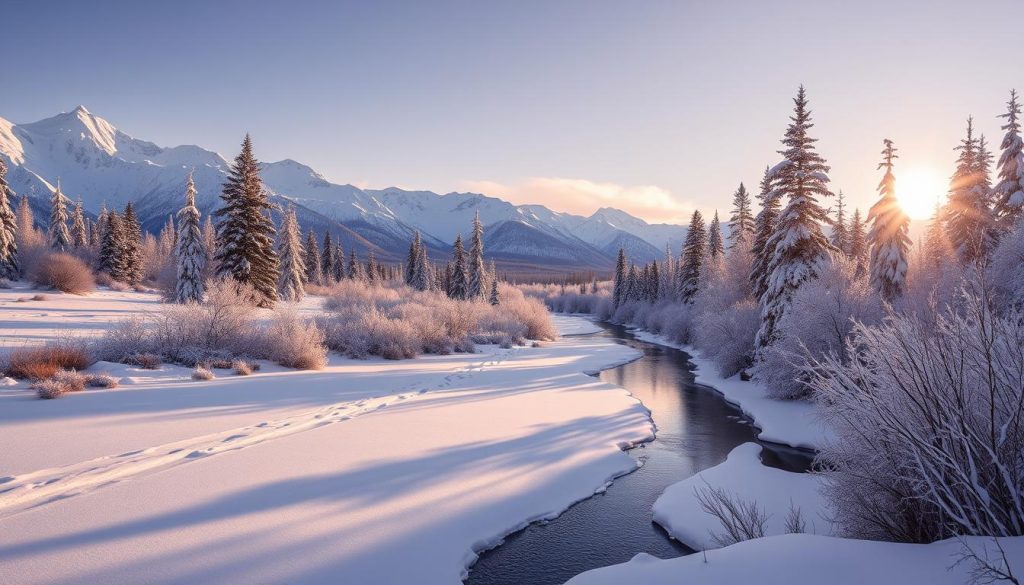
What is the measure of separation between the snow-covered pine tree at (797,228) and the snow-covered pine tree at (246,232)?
79.4 feet

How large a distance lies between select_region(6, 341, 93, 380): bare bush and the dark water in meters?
9.76

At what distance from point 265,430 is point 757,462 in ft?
33.8

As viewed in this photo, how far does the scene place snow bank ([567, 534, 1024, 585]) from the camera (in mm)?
3242

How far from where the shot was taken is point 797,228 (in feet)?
63.2

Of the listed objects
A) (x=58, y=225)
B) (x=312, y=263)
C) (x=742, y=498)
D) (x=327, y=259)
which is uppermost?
(x=58, y=225)

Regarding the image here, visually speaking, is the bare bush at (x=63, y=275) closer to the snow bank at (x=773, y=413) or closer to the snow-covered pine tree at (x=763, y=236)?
the snow bank at (x=773, y=413)

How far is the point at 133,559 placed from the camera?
4.79 metres

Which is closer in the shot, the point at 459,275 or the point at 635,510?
the point at 635,510

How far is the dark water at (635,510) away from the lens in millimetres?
6520

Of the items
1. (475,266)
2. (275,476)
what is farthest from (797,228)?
(475,266)

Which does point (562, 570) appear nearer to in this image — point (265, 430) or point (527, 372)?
point (265, 430)

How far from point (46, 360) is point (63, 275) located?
2462 cm

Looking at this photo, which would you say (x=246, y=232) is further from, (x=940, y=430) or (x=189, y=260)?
(x=940, y=430)

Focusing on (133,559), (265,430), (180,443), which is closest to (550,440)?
(265,430)
